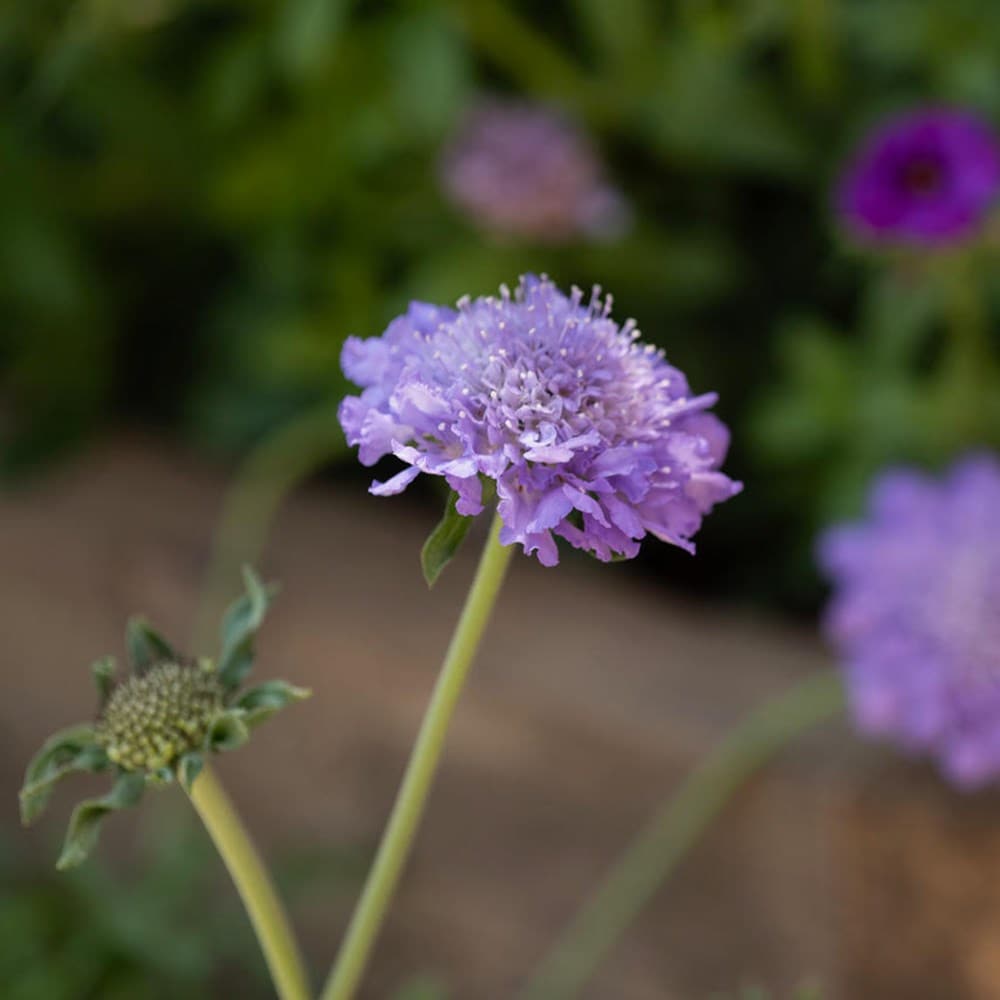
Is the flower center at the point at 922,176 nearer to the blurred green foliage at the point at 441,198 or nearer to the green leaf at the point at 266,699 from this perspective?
the blurred green foliage at the point at 441,198

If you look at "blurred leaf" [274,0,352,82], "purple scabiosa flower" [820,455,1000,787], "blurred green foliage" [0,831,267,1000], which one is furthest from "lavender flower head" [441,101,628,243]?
"blurred green foliage" [0,831,267,1000]

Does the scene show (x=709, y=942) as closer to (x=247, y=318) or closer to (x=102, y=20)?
(x=247, y=318)

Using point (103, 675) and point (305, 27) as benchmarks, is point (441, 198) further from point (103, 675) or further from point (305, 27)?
point (103, 675)

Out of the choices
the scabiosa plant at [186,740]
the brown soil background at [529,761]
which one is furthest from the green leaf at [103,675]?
the brown soil background at [529,761]

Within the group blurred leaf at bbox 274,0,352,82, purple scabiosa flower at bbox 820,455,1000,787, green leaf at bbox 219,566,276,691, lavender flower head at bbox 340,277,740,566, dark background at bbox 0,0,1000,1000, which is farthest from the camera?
dark background at bbox 0,0,1000,1000

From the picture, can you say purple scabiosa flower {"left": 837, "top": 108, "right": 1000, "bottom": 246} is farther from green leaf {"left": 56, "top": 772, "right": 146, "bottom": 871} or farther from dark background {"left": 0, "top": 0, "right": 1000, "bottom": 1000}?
green leaf {"left": 56, "top": 772, "right": 146, "bottom": 871}

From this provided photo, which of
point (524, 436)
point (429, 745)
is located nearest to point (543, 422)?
point (524, 436)
